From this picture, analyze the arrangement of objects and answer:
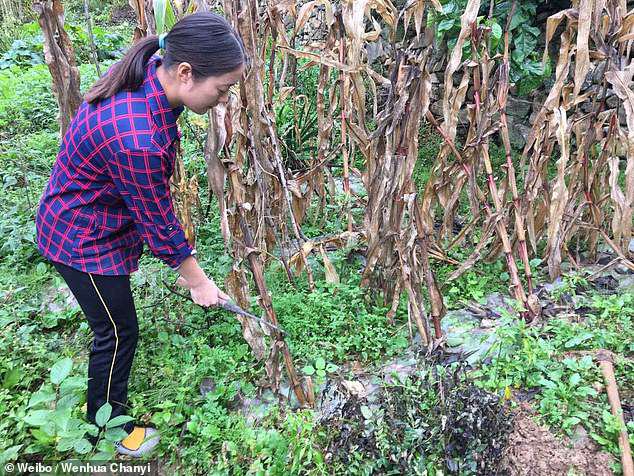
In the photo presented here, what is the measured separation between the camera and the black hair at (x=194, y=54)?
4.92 ft

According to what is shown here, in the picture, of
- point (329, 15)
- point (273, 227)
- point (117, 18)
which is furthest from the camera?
point (117, 18)

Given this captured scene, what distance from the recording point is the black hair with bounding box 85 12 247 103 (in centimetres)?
150

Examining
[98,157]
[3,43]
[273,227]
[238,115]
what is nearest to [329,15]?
[238,115]

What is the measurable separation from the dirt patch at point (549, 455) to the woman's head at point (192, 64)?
1709 millimetres

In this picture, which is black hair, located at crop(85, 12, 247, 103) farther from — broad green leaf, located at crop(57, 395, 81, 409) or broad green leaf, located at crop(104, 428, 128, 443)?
broad green leaf, located at crop(104, 428, 128, 443)

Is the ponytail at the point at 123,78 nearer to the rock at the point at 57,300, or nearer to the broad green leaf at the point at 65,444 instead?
the broad green leaf at the point at 65,444

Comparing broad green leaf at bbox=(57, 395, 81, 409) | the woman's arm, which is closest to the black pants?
broad green leaf at bbox=(57, 395, 81, 409)

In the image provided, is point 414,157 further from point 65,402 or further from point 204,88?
point 65,402

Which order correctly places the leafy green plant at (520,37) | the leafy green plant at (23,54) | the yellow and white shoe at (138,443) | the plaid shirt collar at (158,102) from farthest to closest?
the leafy green plant at (23,54)
the leafy green plant at (520,37)
the yellow and white shoe at (138,443)
the plaid shirt collar at (158,102)

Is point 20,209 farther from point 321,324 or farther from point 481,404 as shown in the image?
point 481,404

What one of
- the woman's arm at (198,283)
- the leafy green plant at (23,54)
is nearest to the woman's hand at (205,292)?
the woman's arm at (198,283)

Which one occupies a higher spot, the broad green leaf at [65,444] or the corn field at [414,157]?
the corn field at [414,157]

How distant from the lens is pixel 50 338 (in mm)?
2650

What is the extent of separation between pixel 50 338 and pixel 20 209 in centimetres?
139
